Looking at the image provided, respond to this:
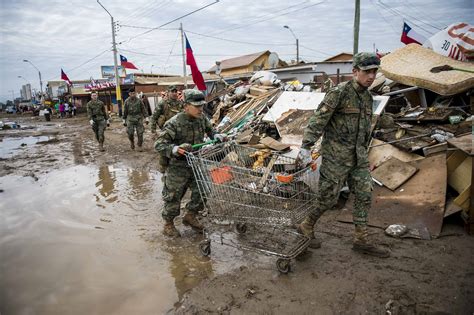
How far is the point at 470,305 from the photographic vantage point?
271 cm

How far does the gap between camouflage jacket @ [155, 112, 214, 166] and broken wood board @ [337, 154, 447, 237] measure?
2376mm

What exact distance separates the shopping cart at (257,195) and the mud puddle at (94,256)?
478 mm

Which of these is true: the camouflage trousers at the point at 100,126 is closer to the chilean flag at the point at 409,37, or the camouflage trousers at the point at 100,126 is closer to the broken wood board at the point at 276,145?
the broken wood board at the point at 276,145

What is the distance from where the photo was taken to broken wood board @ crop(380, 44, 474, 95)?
5.95 m

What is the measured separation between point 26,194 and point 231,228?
456 cm

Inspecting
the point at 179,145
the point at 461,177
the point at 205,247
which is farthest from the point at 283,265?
the point at 461,177

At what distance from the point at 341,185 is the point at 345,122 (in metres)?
0.68

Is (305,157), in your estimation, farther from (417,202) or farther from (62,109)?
(62,109)

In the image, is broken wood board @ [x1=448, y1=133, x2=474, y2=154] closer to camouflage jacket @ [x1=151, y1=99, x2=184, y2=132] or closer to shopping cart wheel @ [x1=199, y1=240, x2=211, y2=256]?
shopping cart wheel @ [x1=199, y1=240, x2=211, y2=256]

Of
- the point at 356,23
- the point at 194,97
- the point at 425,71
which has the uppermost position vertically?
the point at 356,23

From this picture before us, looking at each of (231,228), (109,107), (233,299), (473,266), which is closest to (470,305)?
(473,266)

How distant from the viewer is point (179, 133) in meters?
4.13

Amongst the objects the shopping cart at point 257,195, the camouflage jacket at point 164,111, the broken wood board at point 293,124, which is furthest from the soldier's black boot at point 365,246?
the camouflage jacket at point 164,111

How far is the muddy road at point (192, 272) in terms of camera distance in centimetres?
289
